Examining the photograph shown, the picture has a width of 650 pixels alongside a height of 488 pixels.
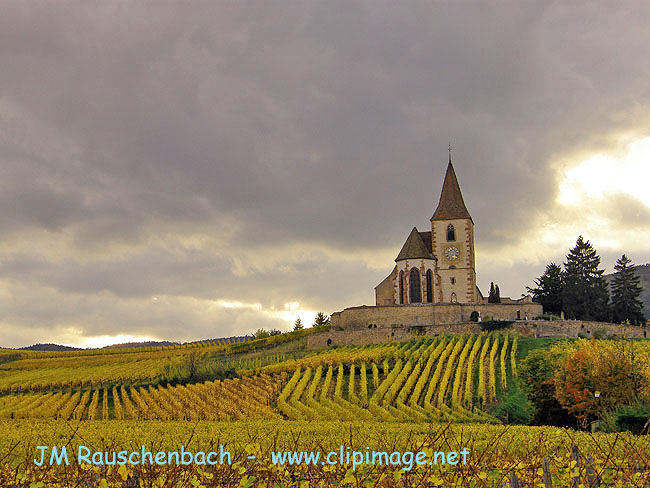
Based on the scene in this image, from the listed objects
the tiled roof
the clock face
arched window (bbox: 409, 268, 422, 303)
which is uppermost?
the tiled roof

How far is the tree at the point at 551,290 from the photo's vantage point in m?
65.4

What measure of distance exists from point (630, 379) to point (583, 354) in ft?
6.77

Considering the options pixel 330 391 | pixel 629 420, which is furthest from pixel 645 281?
pixel 629 420

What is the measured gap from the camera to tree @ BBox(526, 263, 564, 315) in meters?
65.4

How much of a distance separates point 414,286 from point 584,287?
1504 cm

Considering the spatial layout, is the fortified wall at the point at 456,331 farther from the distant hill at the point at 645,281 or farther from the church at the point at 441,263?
the distant hill at the point at 645,281

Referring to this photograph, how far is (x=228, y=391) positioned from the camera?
125 feet

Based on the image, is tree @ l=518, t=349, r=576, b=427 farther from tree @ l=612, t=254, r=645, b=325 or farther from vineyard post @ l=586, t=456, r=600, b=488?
tree @ l=612, t=254, r=645, b=325

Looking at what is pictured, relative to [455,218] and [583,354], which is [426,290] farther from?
[583,354]

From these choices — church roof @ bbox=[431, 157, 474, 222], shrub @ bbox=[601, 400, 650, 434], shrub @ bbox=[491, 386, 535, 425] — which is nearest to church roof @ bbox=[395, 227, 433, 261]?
church roof @ bbox=[431, 157, 474, 222]

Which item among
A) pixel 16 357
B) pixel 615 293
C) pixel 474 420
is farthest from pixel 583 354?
A: pixel 16 357

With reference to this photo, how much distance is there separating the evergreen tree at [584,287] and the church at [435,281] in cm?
382

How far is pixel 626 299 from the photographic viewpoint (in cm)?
6550

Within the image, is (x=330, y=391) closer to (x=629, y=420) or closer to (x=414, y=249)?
(x=629, y=420)
